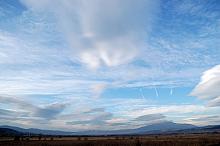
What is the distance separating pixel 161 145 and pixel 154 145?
1.29 m

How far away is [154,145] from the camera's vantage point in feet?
Answer: 195

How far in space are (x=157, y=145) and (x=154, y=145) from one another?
3.60 feet

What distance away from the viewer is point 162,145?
59000 mm

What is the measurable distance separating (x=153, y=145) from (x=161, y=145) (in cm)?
146

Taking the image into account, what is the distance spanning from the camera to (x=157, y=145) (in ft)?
198

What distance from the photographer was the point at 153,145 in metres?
59.5

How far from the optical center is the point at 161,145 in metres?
59.1

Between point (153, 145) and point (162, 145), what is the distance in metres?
1.66

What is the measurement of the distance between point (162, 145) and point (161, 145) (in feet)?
0.68

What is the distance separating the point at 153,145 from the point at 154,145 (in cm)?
19
